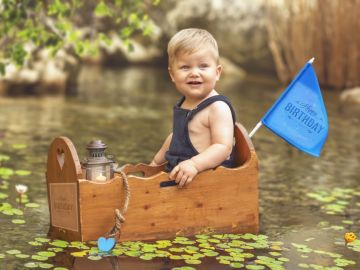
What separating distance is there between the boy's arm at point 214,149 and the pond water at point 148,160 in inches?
13.7

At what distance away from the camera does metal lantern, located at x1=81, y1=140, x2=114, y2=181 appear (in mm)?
3758

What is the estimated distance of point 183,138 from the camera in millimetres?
4027

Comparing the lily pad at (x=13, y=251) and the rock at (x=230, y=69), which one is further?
the rock at (x=230, y=69)

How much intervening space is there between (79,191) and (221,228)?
0.85 m

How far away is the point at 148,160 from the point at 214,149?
214 centimetres

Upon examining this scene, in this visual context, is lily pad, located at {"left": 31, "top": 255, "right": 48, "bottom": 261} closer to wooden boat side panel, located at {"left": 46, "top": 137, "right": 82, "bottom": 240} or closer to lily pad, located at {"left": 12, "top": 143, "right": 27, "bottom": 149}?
wooden boat side panel, located at {"left": 46, "top": 137, "right": 82, "bottom": 240}

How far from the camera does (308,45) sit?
11.4 metres

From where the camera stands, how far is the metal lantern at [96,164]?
3.76m

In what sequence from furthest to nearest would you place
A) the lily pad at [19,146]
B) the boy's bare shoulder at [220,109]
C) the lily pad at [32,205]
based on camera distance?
the lily pad at [19,146] < the lily pad at [32,205] < the boy's bare shoulder at [220,109]

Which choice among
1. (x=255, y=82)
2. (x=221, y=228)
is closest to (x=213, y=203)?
(x=221, y=228)

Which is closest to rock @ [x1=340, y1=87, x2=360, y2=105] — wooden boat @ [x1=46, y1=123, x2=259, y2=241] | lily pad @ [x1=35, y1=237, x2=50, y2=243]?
wooden boat @ [x1=46, y1=123, x2=259, y2=241]

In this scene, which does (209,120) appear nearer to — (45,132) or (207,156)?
(207,156)

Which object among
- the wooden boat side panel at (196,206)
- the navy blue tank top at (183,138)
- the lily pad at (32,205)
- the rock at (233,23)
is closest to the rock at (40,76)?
the rock at (233,23)

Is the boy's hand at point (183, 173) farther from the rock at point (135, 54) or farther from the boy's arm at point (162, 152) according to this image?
the rock at point (135, 54)
